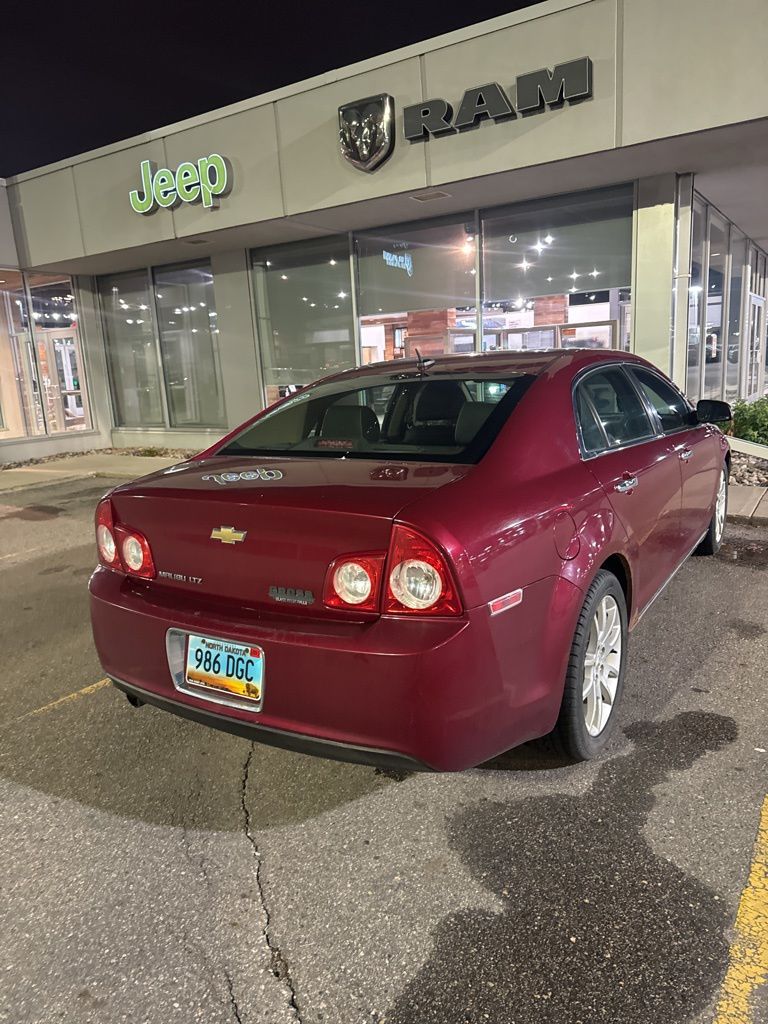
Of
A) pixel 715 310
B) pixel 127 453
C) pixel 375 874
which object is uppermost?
pixel 715 310

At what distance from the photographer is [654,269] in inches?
349

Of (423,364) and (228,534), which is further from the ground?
(423,364)

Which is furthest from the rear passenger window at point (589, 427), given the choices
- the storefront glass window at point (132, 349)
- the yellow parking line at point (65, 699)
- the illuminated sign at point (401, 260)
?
the storefront glass window at point (132, 349)

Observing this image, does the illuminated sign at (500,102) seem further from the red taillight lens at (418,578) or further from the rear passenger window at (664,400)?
the red taillight lens at (418,578)

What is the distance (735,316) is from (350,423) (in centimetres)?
1225

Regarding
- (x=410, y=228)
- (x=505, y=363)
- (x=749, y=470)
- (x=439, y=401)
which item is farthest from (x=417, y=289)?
(x=439, y=401)

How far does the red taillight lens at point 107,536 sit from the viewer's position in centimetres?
281

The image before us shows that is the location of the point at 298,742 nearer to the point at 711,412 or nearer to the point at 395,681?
the point at 395,681

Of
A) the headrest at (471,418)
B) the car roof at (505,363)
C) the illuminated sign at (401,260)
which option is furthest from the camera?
the illuminated sign at (401,260)

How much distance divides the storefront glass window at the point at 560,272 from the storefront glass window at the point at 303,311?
250 cm

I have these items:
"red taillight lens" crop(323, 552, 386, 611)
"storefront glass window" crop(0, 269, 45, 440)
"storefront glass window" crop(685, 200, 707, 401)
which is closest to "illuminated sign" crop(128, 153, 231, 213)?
"storefront glass window" crop(0, 269, 45, 440)

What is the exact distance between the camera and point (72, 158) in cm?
1219

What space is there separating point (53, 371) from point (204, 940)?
14.4 m

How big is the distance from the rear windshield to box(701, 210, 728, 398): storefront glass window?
8660 mm
